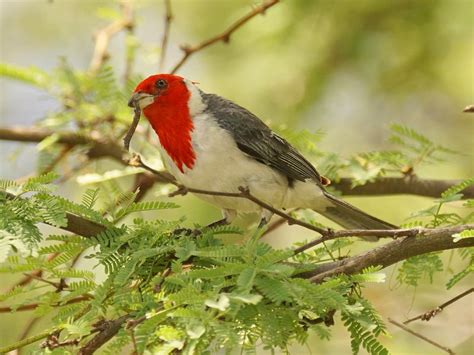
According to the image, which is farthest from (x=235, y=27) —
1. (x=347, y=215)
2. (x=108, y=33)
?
(x=108, y=33)

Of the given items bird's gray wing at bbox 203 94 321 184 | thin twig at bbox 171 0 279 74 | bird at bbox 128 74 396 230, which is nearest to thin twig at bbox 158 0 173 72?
thin twig at bbox 171 0 279 74

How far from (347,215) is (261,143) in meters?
0.69

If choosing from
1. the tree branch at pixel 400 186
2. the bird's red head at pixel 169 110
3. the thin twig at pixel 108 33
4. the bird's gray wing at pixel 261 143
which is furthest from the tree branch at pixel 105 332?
the thin twig at pixel 108 33

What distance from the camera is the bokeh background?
6.26 meters

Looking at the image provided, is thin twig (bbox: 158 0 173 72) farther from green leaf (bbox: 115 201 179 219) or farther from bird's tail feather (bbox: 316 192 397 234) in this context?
green leaf (bbox: 115 201 179 219)

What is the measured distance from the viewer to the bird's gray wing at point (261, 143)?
4.80m

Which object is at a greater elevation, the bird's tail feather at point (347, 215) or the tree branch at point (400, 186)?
the tree branch at point (400, 186)

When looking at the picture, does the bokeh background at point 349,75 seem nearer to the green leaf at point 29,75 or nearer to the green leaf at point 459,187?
the green leaf at point 29,75

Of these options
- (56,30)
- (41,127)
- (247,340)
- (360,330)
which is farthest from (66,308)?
(56,30)

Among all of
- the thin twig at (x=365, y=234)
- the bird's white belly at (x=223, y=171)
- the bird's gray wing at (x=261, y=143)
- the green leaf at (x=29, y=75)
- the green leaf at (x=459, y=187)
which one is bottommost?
the thin twig at (x=365, y=234)

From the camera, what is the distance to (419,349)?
555cm

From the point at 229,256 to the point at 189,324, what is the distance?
1.54 ft

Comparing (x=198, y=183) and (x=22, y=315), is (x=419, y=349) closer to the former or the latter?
(x=198, y=183)

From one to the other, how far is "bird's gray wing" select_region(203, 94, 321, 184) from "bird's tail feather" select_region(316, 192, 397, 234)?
0.20m
